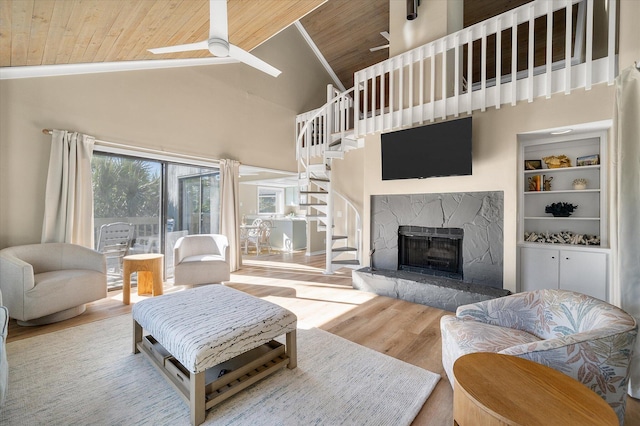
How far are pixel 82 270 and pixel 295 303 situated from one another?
253cm

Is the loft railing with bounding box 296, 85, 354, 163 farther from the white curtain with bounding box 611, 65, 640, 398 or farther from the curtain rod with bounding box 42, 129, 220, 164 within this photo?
the white curtain with bounding box 611, 65, 640, 398

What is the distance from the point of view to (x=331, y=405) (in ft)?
5.58

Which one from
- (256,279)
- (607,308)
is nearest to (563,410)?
(607,308)

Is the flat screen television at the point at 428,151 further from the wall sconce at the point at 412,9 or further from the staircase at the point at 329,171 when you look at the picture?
the wall sconce at the point at 412,9

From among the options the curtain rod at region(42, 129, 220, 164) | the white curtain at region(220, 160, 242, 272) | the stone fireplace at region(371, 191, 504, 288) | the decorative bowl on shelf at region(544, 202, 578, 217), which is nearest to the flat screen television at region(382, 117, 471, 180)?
the stone fireplace at region(371, 191, 504, 288)

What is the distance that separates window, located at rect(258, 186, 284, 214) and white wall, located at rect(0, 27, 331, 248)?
11.1 feet

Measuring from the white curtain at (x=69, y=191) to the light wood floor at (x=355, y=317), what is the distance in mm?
974

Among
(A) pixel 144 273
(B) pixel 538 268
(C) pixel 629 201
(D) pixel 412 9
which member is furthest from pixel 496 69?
(A) pixel 144 273

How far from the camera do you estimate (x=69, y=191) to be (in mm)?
3424

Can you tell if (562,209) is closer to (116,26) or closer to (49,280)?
(116,26)

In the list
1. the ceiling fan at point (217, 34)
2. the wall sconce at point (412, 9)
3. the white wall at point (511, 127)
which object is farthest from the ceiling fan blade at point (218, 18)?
the wall sconce at point (412, 9)

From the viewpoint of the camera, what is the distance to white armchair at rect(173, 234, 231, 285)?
388cm

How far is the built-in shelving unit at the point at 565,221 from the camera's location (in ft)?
10.2

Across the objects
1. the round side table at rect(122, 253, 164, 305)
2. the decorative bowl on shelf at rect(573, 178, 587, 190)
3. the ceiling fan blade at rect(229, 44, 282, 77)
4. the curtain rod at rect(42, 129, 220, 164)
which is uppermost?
the ceiling fan blade at rect(229, 44, 282, 77)
